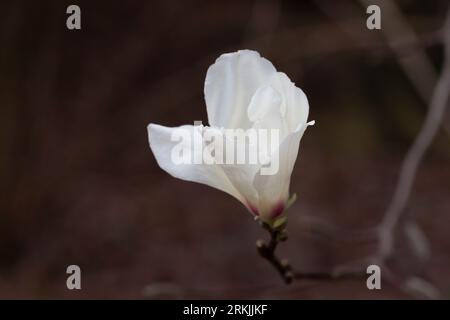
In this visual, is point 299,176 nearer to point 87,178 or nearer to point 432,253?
point 432,253

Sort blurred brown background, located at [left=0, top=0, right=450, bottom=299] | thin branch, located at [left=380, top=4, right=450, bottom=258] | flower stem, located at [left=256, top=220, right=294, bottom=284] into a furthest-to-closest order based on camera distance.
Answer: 1. blurred brown background, located at [left=0, top=0, right=450, bottom=299]
2. thin branch, located at [left=380, top=4, right=450, bottom=258]
3. flower stem, located at [left=256, top=220, right=294, bottom=284]

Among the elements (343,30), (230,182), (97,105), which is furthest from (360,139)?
(230,182)

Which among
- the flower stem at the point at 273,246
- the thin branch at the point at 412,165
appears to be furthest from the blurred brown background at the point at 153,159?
the flower stem at the point at 273,246

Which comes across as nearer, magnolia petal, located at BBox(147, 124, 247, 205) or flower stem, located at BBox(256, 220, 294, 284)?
magnolia petal, located at BBox(147, 124, 247, 205)

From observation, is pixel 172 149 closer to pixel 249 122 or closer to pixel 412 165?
pixel 249 122

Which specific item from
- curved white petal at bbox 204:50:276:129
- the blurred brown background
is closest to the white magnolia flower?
curved white petal at bbox 204:50:276:129

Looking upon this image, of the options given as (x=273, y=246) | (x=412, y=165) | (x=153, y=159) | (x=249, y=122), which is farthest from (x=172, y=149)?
(x=153, y=159)

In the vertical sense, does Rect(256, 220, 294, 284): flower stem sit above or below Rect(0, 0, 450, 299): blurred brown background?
below

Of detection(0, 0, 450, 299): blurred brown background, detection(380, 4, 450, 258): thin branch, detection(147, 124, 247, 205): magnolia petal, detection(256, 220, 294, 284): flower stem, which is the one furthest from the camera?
detection(0, 0, 450, 299): blurred brown background

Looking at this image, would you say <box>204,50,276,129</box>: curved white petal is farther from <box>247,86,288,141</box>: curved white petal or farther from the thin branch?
the thin branch

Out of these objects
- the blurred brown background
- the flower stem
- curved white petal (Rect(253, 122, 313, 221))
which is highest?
the blurred brown background
